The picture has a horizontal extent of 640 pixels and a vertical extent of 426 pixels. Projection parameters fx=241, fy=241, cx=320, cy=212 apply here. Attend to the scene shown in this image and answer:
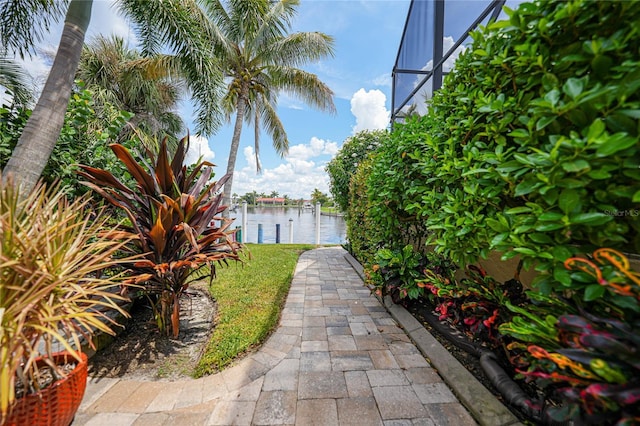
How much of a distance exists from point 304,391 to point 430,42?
6.57m

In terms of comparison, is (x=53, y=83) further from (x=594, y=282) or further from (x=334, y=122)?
(x=334, y=122)

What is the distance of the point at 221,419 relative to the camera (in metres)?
1.60

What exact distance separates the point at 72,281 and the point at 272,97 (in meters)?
10.2

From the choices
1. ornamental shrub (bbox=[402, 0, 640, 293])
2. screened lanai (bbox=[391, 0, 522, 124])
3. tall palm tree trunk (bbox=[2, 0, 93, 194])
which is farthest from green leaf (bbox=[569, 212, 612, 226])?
tall palm tree trunk (bbox=[2, 0, 93, 194])

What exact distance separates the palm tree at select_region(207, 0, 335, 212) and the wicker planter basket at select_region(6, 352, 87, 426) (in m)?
6.50

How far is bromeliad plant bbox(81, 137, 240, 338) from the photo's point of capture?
86.0 inches

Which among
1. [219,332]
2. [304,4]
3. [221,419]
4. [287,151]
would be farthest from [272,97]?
[221,419]

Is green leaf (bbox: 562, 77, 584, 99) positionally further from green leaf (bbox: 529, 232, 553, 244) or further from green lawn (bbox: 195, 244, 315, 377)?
green lawn (bbox: 195, 244, 315, 377)

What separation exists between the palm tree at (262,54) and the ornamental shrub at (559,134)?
23.0 ft

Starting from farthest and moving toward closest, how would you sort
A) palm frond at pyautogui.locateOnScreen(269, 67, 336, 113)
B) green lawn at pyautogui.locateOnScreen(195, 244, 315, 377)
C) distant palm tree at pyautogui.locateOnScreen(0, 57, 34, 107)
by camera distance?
palm frond at pyautogui.locateOnScreen(269, 67, 336, 113)
distant palm tree at pyautogui.locateOnScreen(0, 57, 34, 107)
green lawn at pyautogui.locateOnScreen(195, 244, 315, 377)

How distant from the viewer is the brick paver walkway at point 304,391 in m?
1.60

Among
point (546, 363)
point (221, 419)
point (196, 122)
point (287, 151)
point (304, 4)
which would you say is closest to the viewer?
point (546, 363)

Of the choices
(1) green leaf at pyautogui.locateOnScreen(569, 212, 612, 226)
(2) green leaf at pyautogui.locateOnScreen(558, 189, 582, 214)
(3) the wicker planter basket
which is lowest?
(3) the wicker planter basket

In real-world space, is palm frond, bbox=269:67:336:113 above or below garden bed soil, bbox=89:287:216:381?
above
